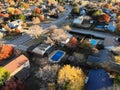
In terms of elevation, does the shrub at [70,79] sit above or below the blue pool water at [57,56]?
above

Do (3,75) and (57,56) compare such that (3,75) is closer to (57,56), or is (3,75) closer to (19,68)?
(19,68)

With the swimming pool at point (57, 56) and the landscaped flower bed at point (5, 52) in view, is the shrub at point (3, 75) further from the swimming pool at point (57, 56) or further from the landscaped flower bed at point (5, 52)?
A: the swimming pool at point (57, 56)

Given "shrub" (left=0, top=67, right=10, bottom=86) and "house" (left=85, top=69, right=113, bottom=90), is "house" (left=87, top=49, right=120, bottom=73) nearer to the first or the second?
"house" (left=85, top=69, right=113, bottom=90)

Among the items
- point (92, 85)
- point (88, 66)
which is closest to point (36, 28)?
point (88, 66)

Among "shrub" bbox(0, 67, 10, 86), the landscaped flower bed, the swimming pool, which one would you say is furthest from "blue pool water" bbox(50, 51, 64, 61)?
A: "shrub" bbox(0, 67, 10, 86)

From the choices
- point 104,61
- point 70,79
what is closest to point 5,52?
point 70,79

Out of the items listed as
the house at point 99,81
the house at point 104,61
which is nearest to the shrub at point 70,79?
the house at point 99,81
